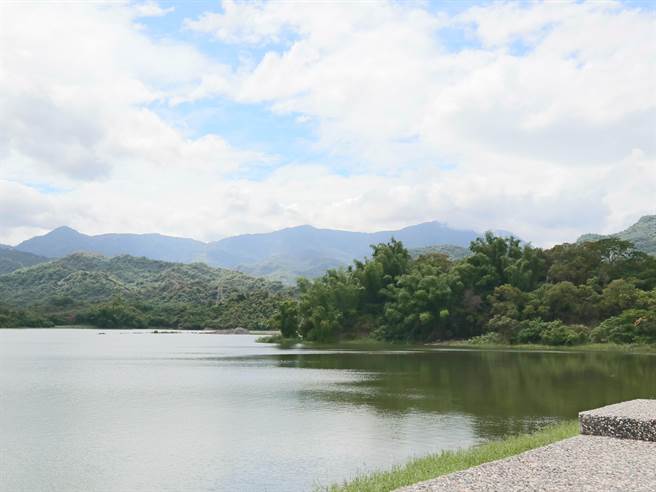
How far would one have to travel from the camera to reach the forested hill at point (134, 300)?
135 metres

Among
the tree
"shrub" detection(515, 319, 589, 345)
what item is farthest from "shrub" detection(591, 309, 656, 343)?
the tree

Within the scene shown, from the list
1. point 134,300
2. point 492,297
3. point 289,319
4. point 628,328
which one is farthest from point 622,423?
point 134,300

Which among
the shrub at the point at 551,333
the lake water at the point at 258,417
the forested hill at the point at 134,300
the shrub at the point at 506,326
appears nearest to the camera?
the lake water at the point at 258,417

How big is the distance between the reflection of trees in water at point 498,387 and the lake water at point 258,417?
3.9 inches

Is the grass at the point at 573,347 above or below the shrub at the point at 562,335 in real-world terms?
below

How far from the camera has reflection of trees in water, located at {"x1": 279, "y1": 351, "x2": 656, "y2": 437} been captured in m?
23.5

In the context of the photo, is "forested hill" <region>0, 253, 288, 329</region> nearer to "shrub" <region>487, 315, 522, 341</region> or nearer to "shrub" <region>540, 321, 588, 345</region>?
"shrub" <region>487, 315, 522, 341</region>

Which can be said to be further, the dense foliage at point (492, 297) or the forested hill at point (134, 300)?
the forested hill at point (134, 300)

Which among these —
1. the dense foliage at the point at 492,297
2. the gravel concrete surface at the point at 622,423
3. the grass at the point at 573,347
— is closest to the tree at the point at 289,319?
the dense foliage at the point at 492,297

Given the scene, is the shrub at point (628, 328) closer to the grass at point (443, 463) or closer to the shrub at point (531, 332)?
the shrub at point (531, 332)

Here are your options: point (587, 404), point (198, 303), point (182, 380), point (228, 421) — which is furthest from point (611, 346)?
point (198, 303)

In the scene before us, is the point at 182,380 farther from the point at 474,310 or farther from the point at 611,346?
the point at 474,310

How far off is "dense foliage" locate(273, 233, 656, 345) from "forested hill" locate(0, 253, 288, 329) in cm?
4447

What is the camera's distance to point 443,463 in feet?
44.7
